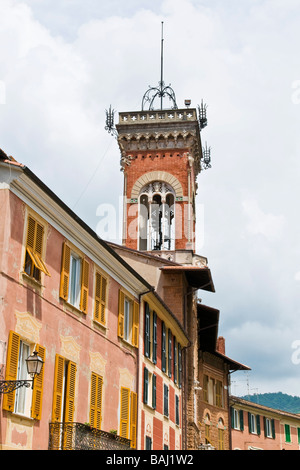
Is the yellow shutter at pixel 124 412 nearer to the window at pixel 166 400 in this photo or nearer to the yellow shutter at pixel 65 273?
the yellow shutter at pixel 65 273

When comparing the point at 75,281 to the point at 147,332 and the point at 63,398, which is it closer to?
the point at 63,398

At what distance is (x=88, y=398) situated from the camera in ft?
62.2

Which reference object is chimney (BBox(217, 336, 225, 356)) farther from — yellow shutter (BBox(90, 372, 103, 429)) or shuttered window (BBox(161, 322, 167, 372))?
yellow shutter (BBox(90, 372, 103, 429))

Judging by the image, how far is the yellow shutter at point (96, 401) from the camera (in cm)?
1919

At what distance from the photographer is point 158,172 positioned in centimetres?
4728

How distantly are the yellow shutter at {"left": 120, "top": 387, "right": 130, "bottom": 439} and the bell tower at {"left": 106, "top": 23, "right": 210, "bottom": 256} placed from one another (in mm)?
23373

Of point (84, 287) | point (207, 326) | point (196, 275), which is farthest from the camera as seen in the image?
point (207, 326)

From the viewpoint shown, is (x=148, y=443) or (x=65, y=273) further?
(x=148, y=443)

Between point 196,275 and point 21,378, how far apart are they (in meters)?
21.5

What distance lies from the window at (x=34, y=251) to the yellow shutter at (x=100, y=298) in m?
3.67

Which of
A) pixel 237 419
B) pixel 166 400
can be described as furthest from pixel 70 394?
pixel 237 419

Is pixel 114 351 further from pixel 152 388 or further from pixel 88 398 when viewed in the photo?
pixel 152 388

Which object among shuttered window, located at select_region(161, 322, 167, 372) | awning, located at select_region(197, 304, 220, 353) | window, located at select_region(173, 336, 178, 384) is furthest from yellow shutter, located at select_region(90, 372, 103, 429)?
awning, located at select_region(197, 304, 220, 353)

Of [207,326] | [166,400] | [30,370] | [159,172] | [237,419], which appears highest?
[159,172]
